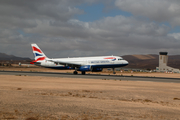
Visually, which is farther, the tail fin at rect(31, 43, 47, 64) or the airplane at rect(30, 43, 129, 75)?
the tail fin at rect(31, 43, 47, 64)

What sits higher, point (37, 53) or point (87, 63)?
point (37, 53)

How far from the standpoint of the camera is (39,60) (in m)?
62.8

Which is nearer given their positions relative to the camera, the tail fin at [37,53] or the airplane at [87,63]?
the airplane at [87,63]

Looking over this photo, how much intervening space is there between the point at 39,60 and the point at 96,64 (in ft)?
70.5

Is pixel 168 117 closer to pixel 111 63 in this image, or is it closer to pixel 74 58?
pixel 111 63

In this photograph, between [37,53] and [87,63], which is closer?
[87,63]

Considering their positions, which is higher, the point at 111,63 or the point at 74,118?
the point at 111,63

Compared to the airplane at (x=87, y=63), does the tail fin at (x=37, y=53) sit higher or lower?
higher

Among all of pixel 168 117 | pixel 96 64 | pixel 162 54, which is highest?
pixel 162 54

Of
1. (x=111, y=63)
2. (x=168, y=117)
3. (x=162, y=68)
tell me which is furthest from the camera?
(x=162, y=68)

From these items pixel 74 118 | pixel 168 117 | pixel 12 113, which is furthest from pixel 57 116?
pixel 168 117

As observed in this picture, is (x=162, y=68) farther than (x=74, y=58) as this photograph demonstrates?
Yes

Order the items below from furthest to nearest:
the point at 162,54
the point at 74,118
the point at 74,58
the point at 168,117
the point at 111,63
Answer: the point at 162,54 → the point at 74,58 → the point at 111,63 → the point at 168,117 → the point at 74,118

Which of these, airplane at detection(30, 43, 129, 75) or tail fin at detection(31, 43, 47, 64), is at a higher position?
tail fin at detection(31, 43, 47, 64)
